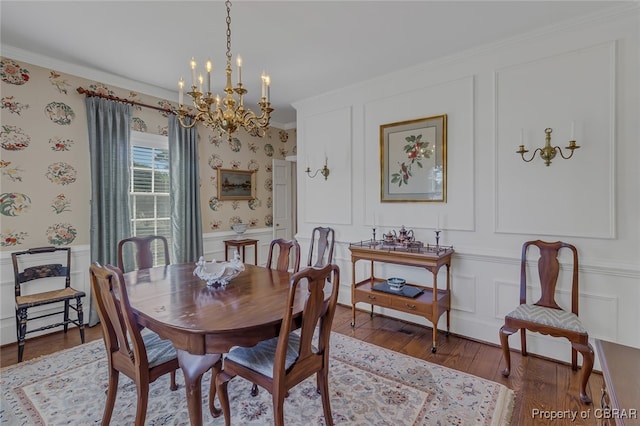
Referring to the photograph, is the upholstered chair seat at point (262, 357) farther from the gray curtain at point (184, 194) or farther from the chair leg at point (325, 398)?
the gray curtain at point (184, 194)

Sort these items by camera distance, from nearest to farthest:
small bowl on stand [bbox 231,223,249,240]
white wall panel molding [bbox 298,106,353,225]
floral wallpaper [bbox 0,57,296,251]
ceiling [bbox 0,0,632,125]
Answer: ceiling [bbox 0,0,632,125], floral wallpaper [bbox 0,57,296,251], white wall panel molding [bbox 298,106,353,225], small bowl on stand [bbox 231,223,249,240]

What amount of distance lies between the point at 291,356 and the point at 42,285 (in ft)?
9.87

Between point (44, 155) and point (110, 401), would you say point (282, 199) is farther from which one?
point (110, 401)

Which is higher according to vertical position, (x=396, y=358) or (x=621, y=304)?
(x=621, y=304)

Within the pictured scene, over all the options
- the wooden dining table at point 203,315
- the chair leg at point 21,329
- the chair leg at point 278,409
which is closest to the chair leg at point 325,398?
the chair leg at point 278,409

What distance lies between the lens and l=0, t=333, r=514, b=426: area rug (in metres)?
1.94

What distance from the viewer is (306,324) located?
160cm

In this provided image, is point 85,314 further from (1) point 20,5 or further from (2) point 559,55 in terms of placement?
(2) point 559,55

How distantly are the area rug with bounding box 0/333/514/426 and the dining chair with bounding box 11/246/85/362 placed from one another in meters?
0.42

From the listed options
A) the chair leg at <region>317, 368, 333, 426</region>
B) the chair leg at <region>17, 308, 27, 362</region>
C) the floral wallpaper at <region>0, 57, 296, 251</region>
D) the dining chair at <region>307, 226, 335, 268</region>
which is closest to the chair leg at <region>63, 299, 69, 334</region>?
the chair leg at <region>17, 308, 27, 362</region>

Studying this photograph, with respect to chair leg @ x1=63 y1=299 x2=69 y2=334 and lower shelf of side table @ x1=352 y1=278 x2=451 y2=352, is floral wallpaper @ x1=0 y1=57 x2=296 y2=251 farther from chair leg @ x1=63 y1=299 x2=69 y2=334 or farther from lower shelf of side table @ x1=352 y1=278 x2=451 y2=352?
Answer: lower shelf of side table @ x1=352 y1=278 x2=451 y2=352

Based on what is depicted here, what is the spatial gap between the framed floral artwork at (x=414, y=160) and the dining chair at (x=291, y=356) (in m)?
1.99

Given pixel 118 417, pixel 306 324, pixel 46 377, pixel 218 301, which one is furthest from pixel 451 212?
pixel 46 377

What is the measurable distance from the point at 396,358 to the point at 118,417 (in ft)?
6.73
